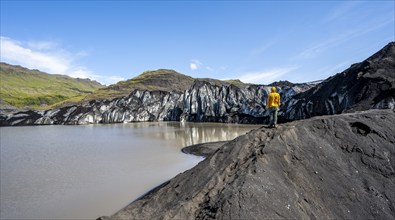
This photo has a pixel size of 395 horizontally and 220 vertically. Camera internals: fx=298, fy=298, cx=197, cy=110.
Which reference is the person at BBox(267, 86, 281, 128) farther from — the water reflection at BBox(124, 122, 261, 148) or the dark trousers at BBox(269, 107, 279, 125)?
the water reflection at BBox(124, 122, 261, 148)

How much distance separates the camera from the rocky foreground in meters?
10.7

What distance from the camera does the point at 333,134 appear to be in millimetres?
14320

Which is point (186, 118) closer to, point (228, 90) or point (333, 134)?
point (228, 90)

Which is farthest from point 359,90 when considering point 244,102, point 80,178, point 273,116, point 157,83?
point 157,83

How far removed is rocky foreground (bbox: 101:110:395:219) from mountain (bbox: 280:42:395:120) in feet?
79.1

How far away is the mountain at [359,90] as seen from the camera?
37.1 metres

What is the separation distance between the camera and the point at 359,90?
138 ft

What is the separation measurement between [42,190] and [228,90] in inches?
2819

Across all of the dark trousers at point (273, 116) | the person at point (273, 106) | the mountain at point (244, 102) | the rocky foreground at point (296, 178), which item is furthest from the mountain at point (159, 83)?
the rocky foreground at point (296, 178)

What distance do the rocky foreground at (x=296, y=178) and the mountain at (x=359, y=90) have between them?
24.1 meters

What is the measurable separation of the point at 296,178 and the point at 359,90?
119 feet

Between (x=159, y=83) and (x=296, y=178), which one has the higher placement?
(x=159, y=83)

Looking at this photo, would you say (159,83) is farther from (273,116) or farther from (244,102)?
(273,116)

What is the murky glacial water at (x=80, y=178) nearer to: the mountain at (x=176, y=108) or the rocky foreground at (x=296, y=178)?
the rocky foreground at (x=296, y=178)
